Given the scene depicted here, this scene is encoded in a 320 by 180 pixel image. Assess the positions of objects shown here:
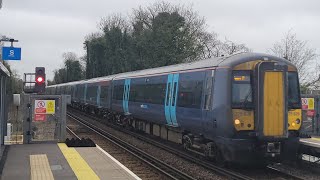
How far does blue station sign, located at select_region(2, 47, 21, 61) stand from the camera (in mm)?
17281

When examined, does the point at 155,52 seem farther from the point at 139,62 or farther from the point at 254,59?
the point at 254,59

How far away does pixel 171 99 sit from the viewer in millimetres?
15648

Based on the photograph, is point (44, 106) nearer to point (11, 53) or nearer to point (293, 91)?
point (11, 53)

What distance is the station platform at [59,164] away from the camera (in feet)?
33.0

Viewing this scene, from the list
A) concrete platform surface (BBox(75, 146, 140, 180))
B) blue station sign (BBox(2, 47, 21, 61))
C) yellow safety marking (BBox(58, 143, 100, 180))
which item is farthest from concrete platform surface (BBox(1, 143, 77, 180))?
blue station sign (BBox(2, 47, 21, 61))

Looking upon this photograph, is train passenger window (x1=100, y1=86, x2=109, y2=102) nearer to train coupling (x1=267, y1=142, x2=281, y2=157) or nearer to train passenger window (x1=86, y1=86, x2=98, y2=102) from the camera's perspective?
train passenger window (x1=86, y1=86, x2=98, y2=102)

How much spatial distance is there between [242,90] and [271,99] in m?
0.74

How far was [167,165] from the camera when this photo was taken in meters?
12.5

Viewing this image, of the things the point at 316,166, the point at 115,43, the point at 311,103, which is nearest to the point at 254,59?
the point at 316,166

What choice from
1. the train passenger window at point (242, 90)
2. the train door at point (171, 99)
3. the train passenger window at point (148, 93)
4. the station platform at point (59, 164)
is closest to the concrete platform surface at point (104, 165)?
the station platform at point (59, 164)

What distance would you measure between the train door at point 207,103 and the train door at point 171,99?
8.55 feet

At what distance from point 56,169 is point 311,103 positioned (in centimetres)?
1088

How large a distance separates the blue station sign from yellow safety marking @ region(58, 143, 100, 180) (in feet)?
15.2

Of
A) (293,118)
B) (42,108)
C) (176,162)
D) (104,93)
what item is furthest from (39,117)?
(104,93)
